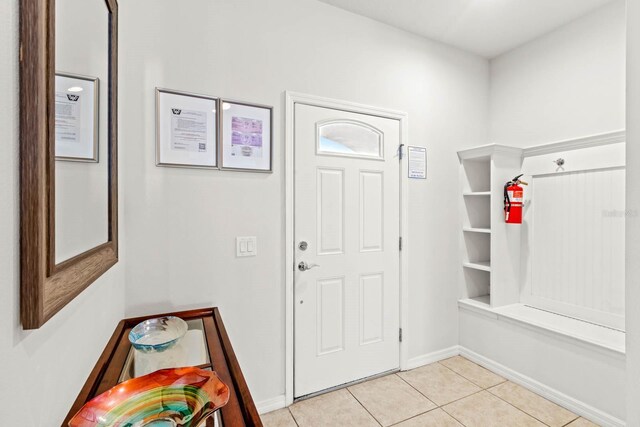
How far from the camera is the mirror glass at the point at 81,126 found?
67cm

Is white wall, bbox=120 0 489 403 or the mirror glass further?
white wall, bbox=120 0 489 403

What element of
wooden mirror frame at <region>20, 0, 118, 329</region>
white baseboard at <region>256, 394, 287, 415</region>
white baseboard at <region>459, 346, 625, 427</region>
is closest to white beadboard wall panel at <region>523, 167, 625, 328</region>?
white baseboard at <region>459, 346, 625, 427</region>

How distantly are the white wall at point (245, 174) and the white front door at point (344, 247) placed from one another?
0.17 m

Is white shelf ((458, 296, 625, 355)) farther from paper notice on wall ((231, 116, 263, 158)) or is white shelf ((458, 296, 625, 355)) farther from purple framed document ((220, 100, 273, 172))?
paper notice on wall ((231, 116, 263, 158))

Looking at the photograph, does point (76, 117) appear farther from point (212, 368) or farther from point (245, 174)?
point (245, 174)

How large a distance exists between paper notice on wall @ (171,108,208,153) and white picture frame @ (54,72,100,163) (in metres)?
0.74

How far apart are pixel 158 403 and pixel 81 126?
0.74 metres

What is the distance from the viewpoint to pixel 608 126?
7.43ft

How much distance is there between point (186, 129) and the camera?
1.75 m

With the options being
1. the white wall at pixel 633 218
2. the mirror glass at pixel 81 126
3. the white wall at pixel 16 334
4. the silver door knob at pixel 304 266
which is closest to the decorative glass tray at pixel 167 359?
the white wall at pixel 16 334

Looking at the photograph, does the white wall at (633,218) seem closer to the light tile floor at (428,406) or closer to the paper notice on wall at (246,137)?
the light tile floor at (428,406)

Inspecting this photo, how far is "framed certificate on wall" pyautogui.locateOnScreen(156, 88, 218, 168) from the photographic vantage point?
5.58 ft

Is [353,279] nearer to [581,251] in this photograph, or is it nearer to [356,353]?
[356,353]

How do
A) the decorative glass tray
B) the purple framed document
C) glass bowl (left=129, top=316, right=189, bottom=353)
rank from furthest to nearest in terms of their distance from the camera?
1. the purple framed document
2. glass bowl (left=129, top=316, right=189, bottom=353)
3. the decorative glass tray
